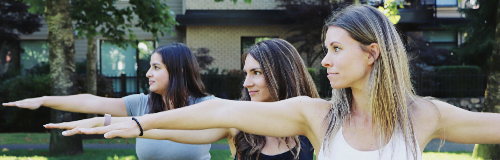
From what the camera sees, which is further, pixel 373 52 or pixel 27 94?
pixel 27 94

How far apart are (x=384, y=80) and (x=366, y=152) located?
31 centimetres

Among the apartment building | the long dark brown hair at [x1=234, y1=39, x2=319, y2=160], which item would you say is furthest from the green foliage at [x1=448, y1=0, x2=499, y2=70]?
the long dark brown hair at [x1=234, y1=39, x2=319, y2=160]

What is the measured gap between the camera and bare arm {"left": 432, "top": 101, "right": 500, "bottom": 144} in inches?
73.0

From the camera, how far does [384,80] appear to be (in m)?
1.85

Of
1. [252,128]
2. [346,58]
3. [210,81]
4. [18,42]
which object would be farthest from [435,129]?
[18,42]

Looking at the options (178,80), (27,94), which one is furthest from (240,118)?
(27,94)

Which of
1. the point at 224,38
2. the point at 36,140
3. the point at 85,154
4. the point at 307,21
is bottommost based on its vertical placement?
the point at 36,140

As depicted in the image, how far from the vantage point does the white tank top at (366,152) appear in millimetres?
1787

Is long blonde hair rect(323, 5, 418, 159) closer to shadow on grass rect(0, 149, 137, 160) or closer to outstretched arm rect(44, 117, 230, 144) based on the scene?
outstretched arm rect(44, 117, 230, 144)

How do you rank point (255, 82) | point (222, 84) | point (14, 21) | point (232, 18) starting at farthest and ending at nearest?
point (232, 18)
point (14, 21)
point (222, 84)
point (255, 82)

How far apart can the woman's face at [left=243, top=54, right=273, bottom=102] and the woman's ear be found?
3.78ft

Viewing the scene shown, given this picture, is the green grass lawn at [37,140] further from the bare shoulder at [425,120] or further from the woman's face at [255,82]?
the bare shoulder at [425,120]

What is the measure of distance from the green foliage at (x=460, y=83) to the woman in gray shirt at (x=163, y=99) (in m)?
11.3

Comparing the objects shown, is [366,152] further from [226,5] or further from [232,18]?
[226,5]
